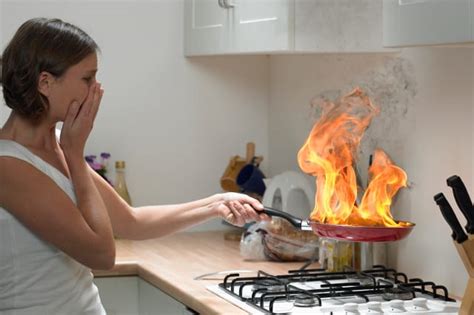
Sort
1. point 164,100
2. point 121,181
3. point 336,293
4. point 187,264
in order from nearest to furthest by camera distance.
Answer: point 336,293 < point 187,264 < point 121,181 < point 164,100

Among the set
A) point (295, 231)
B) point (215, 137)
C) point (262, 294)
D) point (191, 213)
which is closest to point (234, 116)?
point (215, 137)

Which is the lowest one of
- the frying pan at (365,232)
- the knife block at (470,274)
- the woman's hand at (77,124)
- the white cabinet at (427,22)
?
the knife block at (470,274)

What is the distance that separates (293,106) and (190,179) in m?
0.48

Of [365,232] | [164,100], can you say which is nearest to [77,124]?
[365,232]

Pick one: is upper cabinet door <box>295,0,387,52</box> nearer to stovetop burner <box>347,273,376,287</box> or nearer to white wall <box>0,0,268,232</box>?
stovetop burner <box>347,273,376,287</box>

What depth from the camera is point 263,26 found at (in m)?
2.79

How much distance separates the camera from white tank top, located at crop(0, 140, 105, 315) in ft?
6.62

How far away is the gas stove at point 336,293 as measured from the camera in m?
2.28

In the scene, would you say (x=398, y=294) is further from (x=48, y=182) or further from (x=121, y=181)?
(x=121, y=181)

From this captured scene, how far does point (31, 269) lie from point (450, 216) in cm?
90

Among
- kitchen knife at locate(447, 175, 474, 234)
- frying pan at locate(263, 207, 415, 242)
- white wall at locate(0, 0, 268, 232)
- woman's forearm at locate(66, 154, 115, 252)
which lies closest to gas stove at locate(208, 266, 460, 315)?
frying pan at locate(263, 207, 415, 242)

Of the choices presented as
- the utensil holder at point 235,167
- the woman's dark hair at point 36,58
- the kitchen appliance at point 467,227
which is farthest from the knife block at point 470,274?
the utensil holder at point 235,167

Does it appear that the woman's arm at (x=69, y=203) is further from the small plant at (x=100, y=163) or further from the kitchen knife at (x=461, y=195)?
the small plant at (x=100, y=163)

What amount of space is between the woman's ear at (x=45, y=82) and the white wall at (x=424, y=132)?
1050mm
